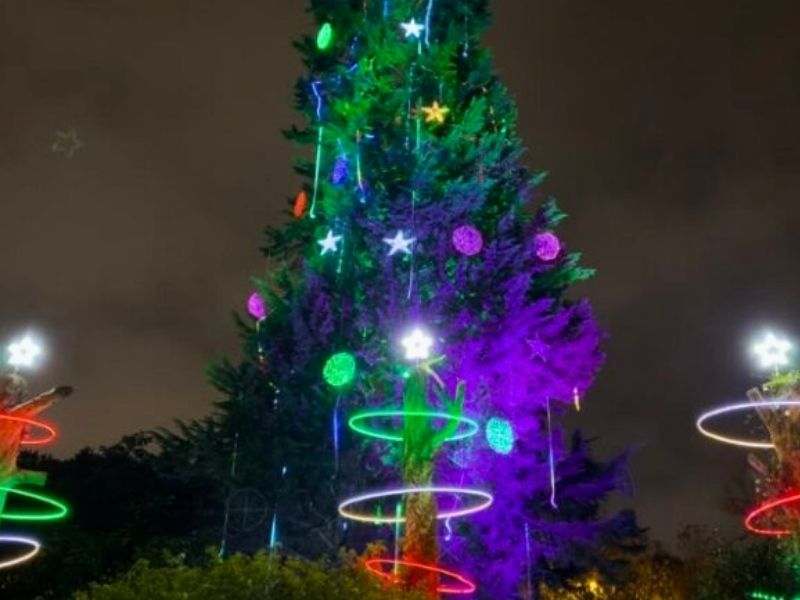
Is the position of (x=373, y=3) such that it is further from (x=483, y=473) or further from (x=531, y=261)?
(x=483, y=473)

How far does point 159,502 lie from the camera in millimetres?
22500

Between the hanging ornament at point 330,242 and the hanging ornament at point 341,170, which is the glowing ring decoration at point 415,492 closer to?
the hanging ornament at point 330,242

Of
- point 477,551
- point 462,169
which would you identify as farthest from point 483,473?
point 462,169

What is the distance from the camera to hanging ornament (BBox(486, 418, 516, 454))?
16344mm

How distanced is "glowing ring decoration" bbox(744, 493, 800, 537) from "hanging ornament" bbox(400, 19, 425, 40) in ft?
41.8

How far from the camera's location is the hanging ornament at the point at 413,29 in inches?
805

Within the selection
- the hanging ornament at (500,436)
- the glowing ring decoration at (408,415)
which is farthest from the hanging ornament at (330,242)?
the hanging ornament at (500,436)

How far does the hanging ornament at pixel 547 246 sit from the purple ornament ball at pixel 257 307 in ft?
19.9

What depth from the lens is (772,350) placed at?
13.0 m

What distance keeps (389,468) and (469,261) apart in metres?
4.44

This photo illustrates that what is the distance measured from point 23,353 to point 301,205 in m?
9.20

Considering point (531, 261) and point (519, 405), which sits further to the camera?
point (531, 261)

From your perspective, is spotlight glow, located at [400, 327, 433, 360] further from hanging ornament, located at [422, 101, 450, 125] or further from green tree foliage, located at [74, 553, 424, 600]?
hanging ornament, located at [422, 101, 450, 125]

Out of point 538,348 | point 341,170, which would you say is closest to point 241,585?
point 538,348
